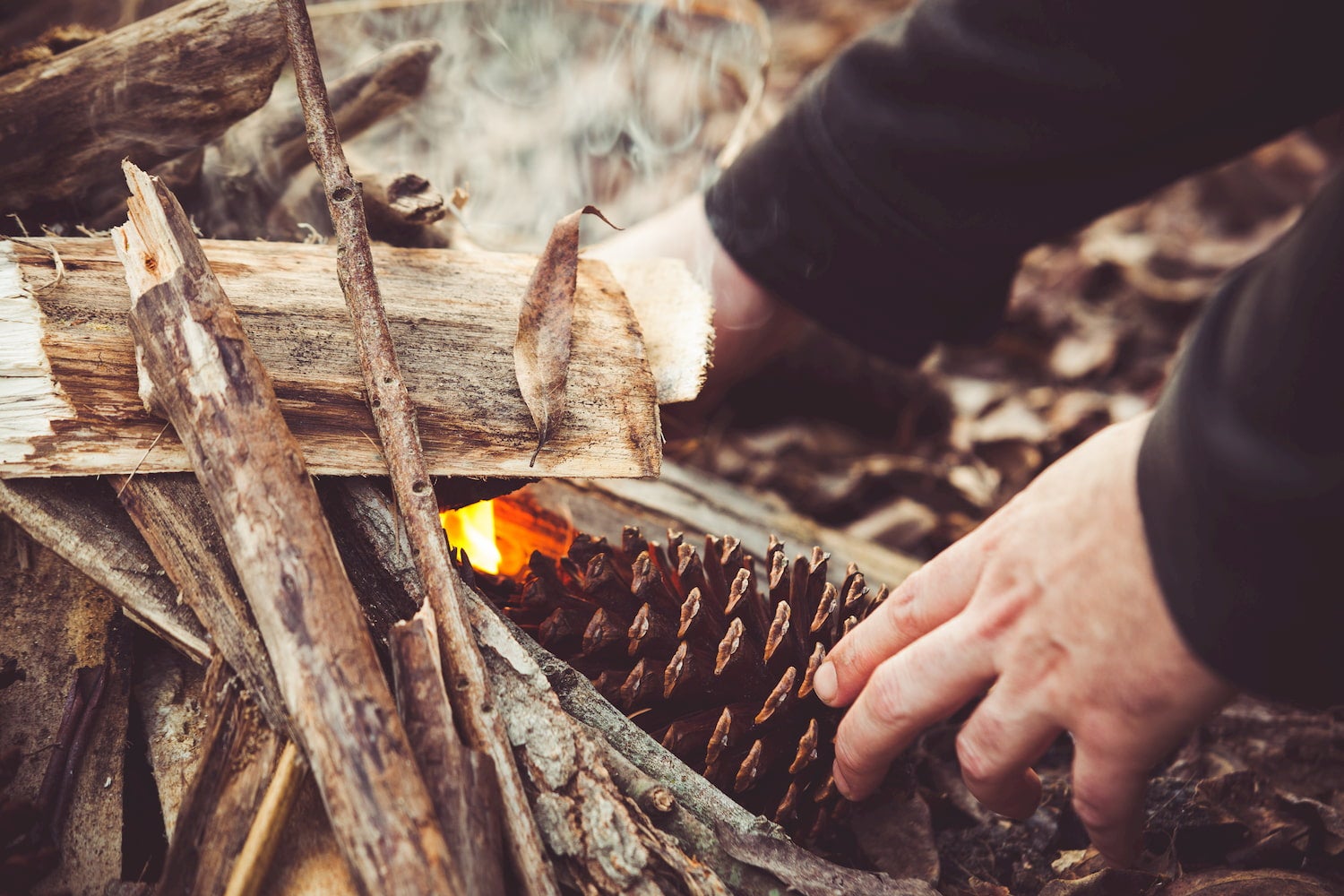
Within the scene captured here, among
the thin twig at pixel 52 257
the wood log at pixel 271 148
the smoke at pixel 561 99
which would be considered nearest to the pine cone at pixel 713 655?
the thin twig at pixel 52 257

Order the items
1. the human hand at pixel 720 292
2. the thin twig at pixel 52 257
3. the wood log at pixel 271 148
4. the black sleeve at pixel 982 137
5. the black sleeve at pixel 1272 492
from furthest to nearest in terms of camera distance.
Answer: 1. the human hand at pixel 720 292
2. the wood log at pixel 271 148
3. the black sleeve at pixel 982 137
4. the thin twig at pixel 52 257
5. the black sleeve at pixel 1272 492

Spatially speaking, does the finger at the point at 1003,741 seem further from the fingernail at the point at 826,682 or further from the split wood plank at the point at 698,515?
the split wood plank at the point at 698,515

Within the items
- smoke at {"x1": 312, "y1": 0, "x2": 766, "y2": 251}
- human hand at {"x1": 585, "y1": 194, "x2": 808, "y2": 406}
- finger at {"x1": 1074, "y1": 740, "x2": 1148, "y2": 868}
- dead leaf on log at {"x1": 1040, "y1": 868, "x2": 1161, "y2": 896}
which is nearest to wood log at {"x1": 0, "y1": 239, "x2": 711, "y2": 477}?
human hand at {"x1": 585, "y1": 194, "x2": 808, "y2": 406}

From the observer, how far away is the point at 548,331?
1.13m

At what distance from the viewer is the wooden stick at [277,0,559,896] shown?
792mm

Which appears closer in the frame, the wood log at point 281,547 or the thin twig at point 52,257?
the wood log at point 281,547

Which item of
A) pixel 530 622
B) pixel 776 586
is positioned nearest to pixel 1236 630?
pixel 776 586

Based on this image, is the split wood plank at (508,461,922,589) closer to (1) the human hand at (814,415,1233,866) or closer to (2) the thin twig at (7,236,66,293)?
(1) the human hand at (814,415,1233,866)

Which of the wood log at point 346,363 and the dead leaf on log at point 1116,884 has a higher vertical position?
the wood log at point 346,363

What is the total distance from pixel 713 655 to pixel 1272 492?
0.69m

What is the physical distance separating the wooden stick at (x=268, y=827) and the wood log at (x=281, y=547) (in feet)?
0.25

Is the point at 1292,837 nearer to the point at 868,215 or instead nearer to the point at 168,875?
the point at 868,215

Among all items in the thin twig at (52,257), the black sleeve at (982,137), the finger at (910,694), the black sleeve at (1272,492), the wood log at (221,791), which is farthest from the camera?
the black sleeve at (982,137)

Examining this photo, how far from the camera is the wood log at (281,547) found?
71 cm
